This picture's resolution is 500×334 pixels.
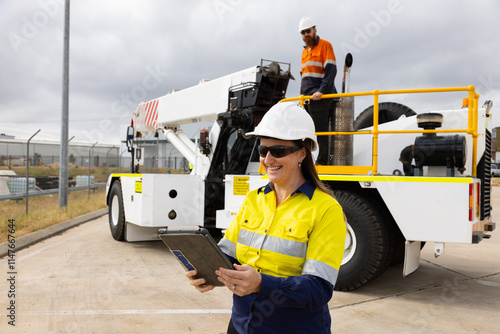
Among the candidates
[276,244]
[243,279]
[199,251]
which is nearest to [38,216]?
[199,251]

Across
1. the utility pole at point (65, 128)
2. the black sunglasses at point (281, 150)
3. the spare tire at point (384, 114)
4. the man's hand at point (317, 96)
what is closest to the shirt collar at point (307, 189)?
the black sunglasses at point (281, 150)

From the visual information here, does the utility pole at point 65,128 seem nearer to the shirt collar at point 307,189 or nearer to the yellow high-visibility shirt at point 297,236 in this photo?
the yellow high-visibility shirt at point 297,236

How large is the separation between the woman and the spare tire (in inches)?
177

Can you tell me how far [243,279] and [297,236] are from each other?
0.99 feet

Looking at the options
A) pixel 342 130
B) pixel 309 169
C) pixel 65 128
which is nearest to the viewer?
pixel 309 169

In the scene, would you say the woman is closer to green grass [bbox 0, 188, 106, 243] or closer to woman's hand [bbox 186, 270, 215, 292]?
woman's hand [bbox 186, 270, 215, 292]

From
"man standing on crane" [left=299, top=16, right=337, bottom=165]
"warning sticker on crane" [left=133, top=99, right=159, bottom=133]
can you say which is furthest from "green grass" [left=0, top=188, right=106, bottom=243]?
"man standing on crane" [left=299, top=16, right=337, bottom=165]

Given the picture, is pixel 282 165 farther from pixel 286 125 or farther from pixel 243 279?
pixel 243 279

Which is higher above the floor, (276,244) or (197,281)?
(276,244)

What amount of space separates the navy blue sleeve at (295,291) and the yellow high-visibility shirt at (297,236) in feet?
0.15

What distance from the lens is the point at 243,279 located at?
1676 mm

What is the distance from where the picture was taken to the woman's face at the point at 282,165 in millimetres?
1997

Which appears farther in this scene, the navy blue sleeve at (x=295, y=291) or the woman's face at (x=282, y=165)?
the woman's face at (x=282, y=165)

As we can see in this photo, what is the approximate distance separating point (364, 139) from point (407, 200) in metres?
1.35
